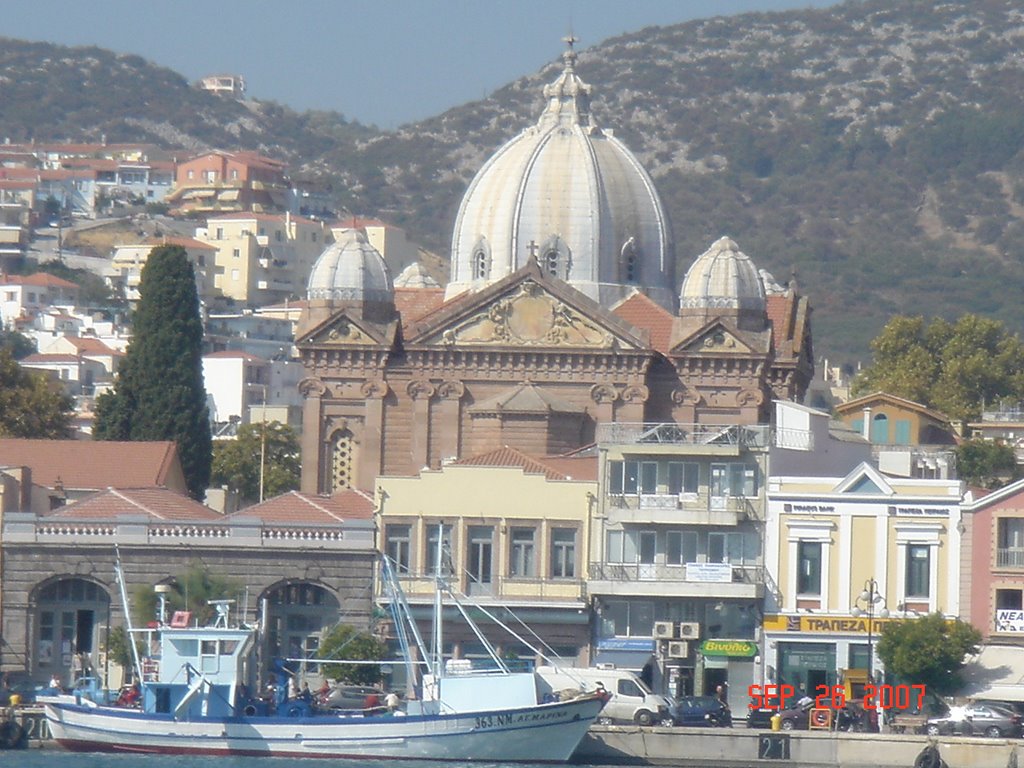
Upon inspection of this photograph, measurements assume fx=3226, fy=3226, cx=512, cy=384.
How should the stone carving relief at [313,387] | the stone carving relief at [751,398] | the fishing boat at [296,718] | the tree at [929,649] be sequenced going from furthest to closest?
the stone carving relief at [313,387] < the stone carving relief at [751,398] < the tree at [929,649] < the fishing boat at [296,718]

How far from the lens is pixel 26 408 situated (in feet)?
374

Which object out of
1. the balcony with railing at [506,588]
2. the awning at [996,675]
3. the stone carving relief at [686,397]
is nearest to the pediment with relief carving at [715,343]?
the stone carving relief at [686,397]

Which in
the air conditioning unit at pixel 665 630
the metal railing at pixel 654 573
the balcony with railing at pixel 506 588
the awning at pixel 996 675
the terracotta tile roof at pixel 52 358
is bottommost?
the awning at pixel 996 675

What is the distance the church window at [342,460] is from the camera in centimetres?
10356

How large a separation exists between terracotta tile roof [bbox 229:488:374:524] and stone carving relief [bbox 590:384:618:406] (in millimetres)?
13387

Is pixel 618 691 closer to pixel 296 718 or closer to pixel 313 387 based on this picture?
pixel 296 718

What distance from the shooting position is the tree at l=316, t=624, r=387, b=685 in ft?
266

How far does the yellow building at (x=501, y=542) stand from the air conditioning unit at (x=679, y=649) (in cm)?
237

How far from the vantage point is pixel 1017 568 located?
81438mm

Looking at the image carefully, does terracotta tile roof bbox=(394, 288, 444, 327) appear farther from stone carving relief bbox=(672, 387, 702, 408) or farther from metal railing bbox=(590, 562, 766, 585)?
metal railing bbox=(590, 562, 766, 585)

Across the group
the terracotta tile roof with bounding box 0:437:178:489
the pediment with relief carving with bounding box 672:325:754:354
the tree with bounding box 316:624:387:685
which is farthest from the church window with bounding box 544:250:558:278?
the tree with bounding box 316:624:387:685

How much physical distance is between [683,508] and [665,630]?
10.9 ft

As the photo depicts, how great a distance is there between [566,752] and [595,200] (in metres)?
38.8

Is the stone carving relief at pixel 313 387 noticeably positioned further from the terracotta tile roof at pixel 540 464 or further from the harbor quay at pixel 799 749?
the harbor quay at pixel 799 749
